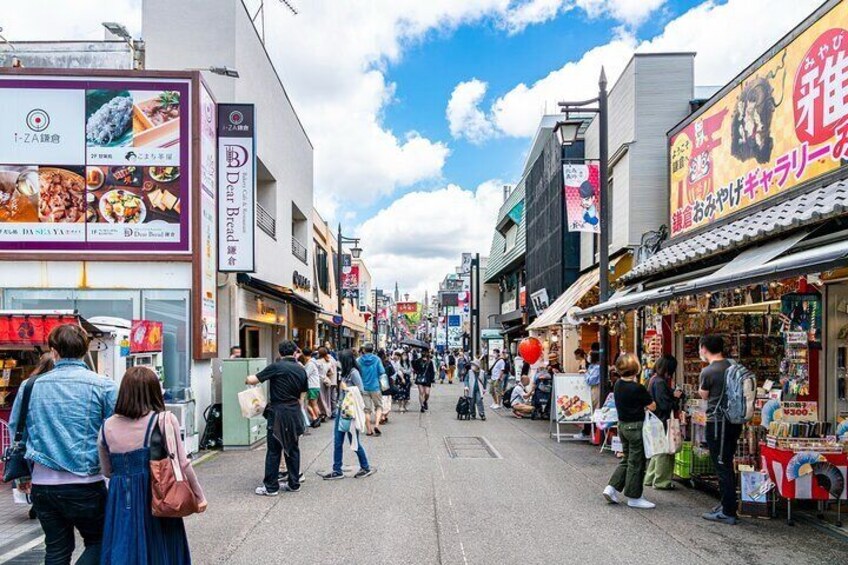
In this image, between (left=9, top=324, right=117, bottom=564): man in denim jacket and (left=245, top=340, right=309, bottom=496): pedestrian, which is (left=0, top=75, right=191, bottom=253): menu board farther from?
(left=9, top=324, right=117, bottom=564): man in denim jacket

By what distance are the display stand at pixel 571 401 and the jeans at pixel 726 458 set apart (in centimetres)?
581

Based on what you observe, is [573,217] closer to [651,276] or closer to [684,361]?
[651,276]

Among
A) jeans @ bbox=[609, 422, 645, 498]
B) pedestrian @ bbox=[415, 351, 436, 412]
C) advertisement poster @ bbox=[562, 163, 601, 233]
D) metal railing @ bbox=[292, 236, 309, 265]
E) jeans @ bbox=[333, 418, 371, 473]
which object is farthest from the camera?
metal railing @ bbox=[292, 236, 309, 265]

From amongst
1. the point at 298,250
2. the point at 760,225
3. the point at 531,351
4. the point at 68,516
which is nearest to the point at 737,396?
the point at 760,225

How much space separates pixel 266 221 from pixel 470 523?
1325 centimetres

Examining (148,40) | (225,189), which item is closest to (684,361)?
(225,189)

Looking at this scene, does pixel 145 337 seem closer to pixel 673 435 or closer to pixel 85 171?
pixel 85 171

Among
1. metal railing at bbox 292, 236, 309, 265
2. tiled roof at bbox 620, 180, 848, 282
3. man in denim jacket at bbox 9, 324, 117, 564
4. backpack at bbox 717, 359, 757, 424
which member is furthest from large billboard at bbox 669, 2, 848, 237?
metal railing at bbox 292, 236, 309, 265

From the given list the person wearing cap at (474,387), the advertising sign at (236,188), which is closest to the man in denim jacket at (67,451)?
the advertising sign at (236,188)

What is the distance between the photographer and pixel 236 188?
43.8ft

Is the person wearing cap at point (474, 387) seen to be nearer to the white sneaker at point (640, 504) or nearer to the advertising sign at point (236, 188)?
the advertising sign at point (236, 188)

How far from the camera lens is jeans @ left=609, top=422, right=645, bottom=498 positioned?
7406 millimetres

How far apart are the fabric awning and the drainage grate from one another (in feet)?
16.7

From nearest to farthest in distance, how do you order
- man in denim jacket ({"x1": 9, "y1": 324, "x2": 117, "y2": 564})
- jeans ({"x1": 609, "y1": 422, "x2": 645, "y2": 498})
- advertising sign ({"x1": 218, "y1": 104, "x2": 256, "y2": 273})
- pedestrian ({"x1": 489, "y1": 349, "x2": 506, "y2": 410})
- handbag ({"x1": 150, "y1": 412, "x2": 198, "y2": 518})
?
handbag ({"x1": 150, "y1": 412, "x2": 198, "y2": 518})
man in denim jacket ({"x1": 9, "y1": 324, "x2": 117, "y2": 564})
jeans ({"x1": 609, "y1": 422, "x2": 645, "y2": 498})
advertising sign ({"x1": 218, "y1": 104, "x2": 256, "y2": 273})
pedestrian ({"x1": 489, "y1": 349, "x2": 506, "y2": 410})
